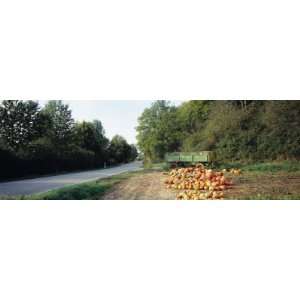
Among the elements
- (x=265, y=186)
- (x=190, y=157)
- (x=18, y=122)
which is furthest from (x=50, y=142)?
(x=265, y=186)

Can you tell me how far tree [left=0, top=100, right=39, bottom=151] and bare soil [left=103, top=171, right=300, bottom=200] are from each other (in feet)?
5.20

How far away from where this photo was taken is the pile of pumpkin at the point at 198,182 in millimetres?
5594

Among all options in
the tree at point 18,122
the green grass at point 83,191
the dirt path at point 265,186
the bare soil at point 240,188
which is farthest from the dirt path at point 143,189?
the tree at point 18,122

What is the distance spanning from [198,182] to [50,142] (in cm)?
242

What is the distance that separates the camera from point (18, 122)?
18.6 ft

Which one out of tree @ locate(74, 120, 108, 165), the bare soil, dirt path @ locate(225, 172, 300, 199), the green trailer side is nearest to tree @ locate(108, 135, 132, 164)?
tree @ locate(74, 120, 108, 165)

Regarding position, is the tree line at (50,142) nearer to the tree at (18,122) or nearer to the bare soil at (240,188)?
the tree at (18,122)

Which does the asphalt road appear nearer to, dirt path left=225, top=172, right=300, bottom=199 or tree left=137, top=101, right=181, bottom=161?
tree left=137, top=101, right=181, bottom=161

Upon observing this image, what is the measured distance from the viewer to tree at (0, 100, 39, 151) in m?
5.54

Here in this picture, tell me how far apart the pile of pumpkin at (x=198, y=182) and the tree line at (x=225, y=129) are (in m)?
0.30

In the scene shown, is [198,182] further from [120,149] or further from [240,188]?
[120,149]
